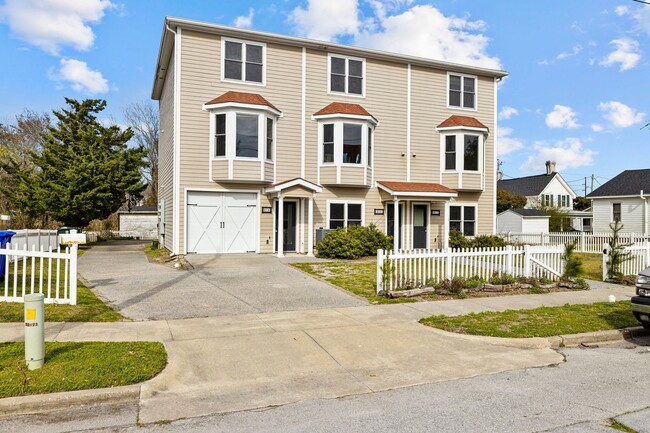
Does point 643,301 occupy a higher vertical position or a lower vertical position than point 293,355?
higher

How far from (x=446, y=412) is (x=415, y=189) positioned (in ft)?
51.8

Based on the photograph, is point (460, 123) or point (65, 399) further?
point (460, 123)

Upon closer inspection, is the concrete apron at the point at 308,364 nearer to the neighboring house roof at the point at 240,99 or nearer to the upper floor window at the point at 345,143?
the neighboring house roof at the point at 240,99

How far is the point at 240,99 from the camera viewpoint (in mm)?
17172

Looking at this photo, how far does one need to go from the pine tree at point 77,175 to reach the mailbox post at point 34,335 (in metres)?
20.0

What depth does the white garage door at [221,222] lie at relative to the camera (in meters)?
17.4

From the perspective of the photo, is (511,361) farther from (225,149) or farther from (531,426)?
(225,149)

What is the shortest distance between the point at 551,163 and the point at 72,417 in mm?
57861

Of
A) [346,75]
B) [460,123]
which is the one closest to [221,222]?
[346,75]

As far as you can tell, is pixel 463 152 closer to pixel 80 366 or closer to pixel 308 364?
pixel 308 364

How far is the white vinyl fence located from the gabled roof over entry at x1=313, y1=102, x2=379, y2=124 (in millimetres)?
10168

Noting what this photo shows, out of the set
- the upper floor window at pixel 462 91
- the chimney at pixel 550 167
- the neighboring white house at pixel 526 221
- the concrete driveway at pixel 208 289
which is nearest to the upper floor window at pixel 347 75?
the upper floor window at pixel 462 91

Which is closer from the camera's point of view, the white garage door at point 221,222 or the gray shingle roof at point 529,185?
the white garage door at point 221,222

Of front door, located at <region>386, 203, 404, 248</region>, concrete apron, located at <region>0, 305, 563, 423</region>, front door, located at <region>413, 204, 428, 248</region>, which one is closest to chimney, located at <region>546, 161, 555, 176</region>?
front door, located at <region>413, 204, 428, 248</region>
